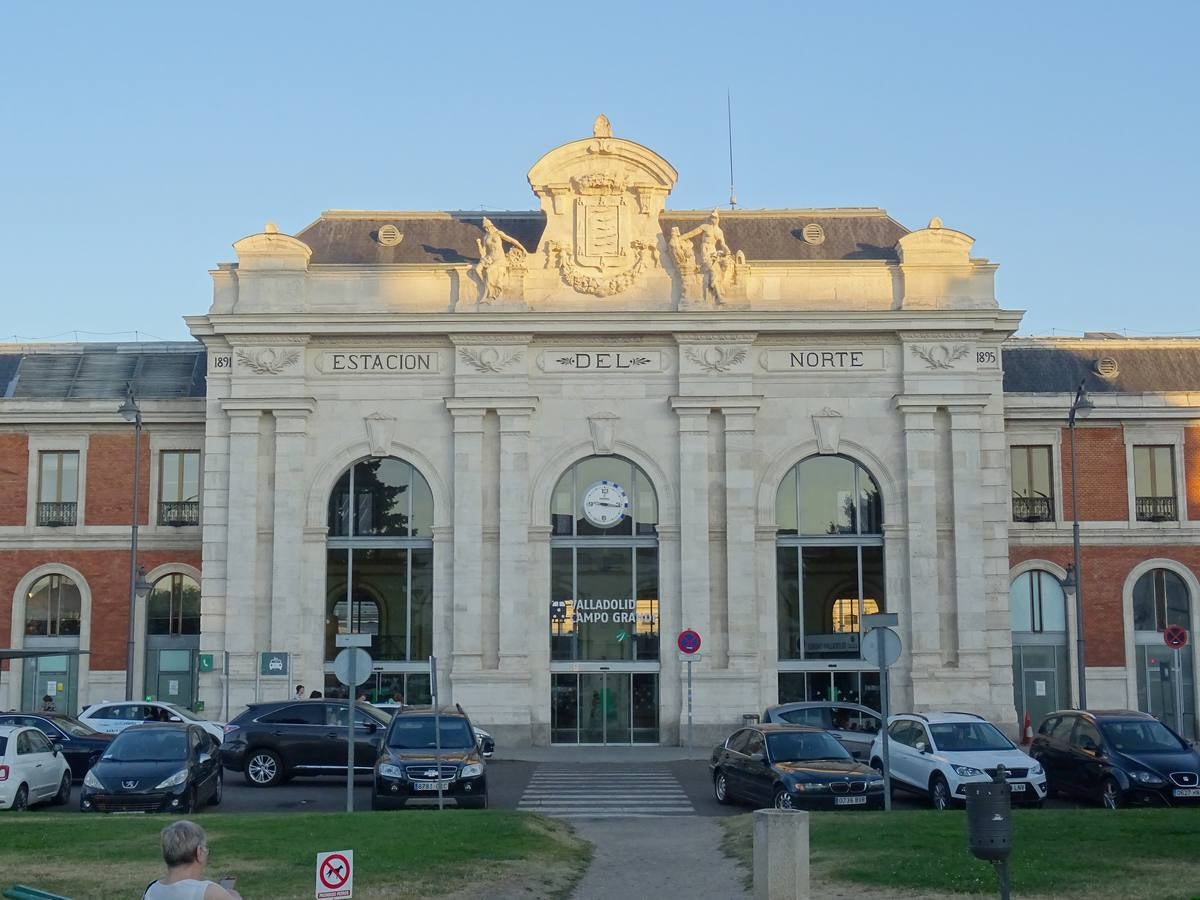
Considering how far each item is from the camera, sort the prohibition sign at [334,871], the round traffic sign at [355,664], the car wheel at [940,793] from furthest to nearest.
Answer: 1. the car wheel at [940,793]
2. the round traffic sign at [355,664]
3. the prohibition sign at [334,871]

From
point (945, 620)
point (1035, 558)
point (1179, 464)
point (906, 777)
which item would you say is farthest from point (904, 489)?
point (906, 777)

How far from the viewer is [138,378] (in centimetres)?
4700

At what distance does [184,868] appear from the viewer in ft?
24.9

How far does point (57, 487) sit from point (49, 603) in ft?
11.1

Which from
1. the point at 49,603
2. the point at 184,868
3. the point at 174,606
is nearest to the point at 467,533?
the point at 174,606

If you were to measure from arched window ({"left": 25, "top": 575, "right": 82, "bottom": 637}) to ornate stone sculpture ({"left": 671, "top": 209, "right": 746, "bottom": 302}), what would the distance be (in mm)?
20014

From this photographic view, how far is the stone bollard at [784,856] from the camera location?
14.2 meters

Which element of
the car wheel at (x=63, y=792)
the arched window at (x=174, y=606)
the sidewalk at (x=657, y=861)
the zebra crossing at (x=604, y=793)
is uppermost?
the arched window at (x=174, y=606)

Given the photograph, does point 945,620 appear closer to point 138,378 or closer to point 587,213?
point 587,213

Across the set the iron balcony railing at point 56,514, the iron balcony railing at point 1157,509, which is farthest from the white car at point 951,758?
the iron balcony railing at point 56,514

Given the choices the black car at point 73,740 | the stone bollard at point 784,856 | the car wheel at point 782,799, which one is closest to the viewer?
the stone bollard at point 784,856

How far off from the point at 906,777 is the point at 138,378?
30807 mm

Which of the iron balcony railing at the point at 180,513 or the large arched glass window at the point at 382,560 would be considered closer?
the large arched glass window at the point at 382,560

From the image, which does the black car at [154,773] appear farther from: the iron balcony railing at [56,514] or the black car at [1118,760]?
the iron balcony railing at [56,514]
